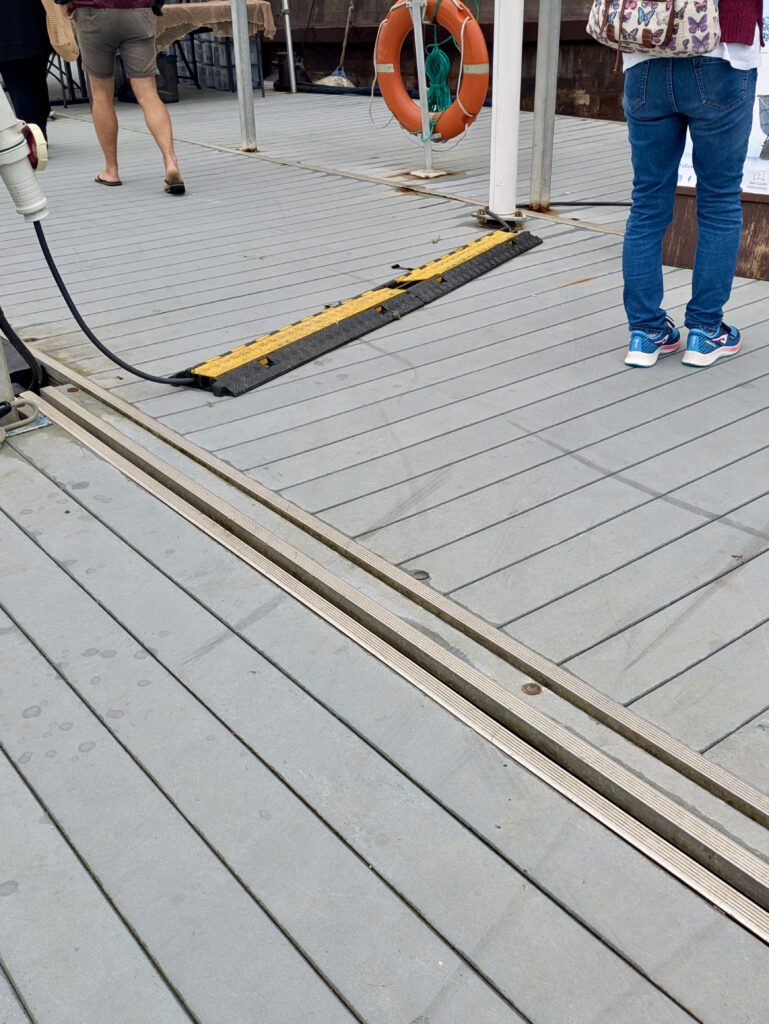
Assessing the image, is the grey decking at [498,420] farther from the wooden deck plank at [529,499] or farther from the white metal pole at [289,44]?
the white metal pole at [289,44]

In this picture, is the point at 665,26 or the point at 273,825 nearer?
the point at 273,825

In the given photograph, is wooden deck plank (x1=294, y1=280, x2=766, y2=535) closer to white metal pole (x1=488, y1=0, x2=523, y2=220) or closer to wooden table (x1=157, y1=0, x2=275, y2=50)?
white metal pole (x1=488, y1=0, x2=523, y2=220)

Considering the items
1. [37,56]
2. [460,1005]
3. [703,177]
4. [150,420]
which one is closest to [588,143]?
[37,56]

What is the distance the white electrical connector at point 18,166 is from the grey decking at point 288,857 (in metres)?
1.00

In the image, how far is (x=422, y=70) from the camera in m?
5.29

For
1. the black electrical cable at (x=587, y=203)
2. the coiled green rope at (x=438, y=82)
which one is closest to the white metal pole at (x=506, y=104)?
the black electrical cable at (x=587, y=203)

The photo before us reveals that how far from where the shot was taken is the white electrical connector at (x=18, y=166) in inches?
90.7

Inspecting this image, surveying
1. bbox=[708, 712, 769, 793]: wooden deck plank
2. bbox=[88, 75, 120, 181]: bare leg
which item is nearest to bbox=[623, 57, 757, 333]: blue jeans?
bbox=[708, 712, 769, 793]: wooden deck plank

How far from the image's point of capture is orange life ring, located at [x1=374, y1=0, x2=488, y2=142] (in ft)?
17.9

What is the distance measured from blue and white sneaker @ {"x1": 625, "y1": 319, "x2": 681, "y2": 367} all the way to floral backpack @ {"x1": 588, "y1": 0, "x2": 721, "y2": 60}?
0.76 meters

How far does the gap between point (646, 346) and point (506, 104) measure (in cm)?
181

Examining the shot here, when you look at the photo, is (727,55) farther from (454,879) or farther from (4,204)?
(4,204)

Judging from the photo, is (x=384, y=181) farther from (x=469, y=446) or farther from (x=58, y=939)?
(x=58, y=939)

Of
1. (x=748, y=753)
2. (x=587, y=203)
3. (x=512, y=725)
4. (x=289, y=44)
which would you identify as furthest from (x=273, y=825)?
(x=289, y=44)
